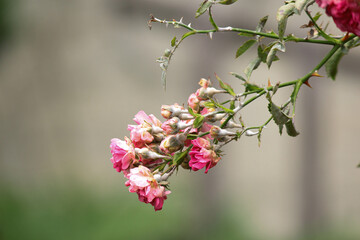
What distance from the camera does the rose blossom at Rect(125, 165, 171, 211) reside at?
71 centimetres

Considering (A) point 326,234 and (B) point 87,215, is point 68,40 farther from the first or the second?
(A) point 326,234

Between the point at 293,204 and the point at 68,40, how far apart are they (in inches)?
105

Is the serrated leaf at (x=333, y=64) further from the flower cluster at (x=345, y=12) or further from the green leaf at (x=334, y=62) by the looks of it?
the flower cluster at (x=345, y=12)

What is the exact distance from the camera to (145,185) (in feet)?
2.32

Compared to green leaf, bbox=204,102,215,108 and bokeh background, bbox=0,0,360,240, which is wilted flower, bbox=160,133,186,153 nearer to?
green leaf, bbox=204,102,215,108

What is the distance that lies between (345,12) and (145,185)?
274 millimetres

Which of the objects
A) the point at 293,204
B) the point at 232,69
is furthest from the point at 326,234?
the point at 232,69

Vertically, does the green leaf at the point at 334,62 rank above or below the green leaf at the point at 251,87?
above

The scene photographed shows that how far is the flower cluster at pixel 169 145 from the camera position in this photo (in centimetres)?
71

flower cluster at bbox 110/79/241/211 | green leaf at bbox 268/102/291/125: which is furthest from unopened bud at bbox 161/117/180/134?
green leaf at bbox 268/102/291/125

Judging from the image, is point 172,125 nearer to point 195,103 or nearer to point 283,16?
point 195,103

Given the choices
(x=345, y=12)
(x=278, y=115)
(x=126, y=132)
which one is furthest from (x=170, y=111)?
(x=126, y=132)

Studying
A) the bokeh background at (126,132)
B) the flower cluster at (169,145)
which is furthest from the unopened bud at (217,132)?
the bokeh background at (126,132)

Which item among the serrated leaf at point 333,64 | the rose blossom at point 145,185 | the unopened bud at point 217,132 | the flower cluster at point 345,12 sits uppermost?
the flower cluster at point 345,12
